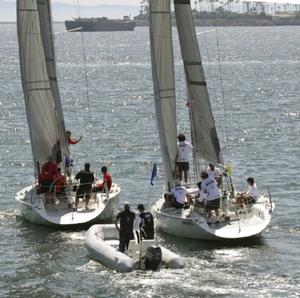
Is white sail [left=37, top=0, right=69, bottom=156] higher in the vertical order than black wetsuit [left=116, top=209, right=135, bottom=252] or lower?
higher

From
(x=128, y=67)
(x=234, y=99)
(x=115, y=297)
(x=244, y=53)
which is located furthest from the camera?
(x=244, y=53)

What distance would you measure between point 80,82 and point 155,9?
221 ft

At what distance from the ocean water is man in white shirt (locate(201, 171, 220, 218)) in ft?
3.50

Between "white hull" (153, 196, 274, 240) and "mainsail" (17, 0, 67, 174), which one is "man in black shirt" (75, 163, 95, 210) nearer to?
"white hull" (153, 196, 274, 240)

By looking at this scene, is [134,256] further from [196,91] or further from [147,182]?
[147,182]

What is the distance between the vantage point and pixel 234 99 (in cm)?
7781

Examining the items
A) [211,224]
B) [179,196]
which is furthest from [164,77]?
[211,224]

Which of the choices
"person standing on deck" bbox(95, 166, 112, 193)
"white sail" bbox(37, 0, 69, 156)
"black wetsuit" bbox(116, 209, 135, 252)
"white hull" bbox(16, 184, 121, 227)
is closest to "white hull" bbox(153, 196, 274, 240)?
"white hull" bbox(16, 184, 121, 227)

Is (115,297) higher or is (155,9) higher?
(155,9)

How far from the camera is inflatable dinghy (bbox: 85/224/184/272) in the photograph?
26.5 meters

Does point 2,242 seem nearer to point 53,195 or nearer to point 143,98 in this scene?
point 53,195

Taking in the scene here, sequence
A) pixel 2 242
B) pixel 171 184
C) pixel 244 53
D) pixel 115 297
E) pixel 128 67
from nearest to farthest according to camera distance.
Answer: pixel 115 297, pixel 2 242, pixel 171 184, pixel 128 67, pixel 244 53

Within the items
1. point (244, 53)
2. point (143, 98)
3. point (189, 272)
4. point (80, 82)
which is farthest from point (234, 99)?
point (244, 53)

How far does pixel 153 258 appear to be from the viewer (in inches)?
1038
